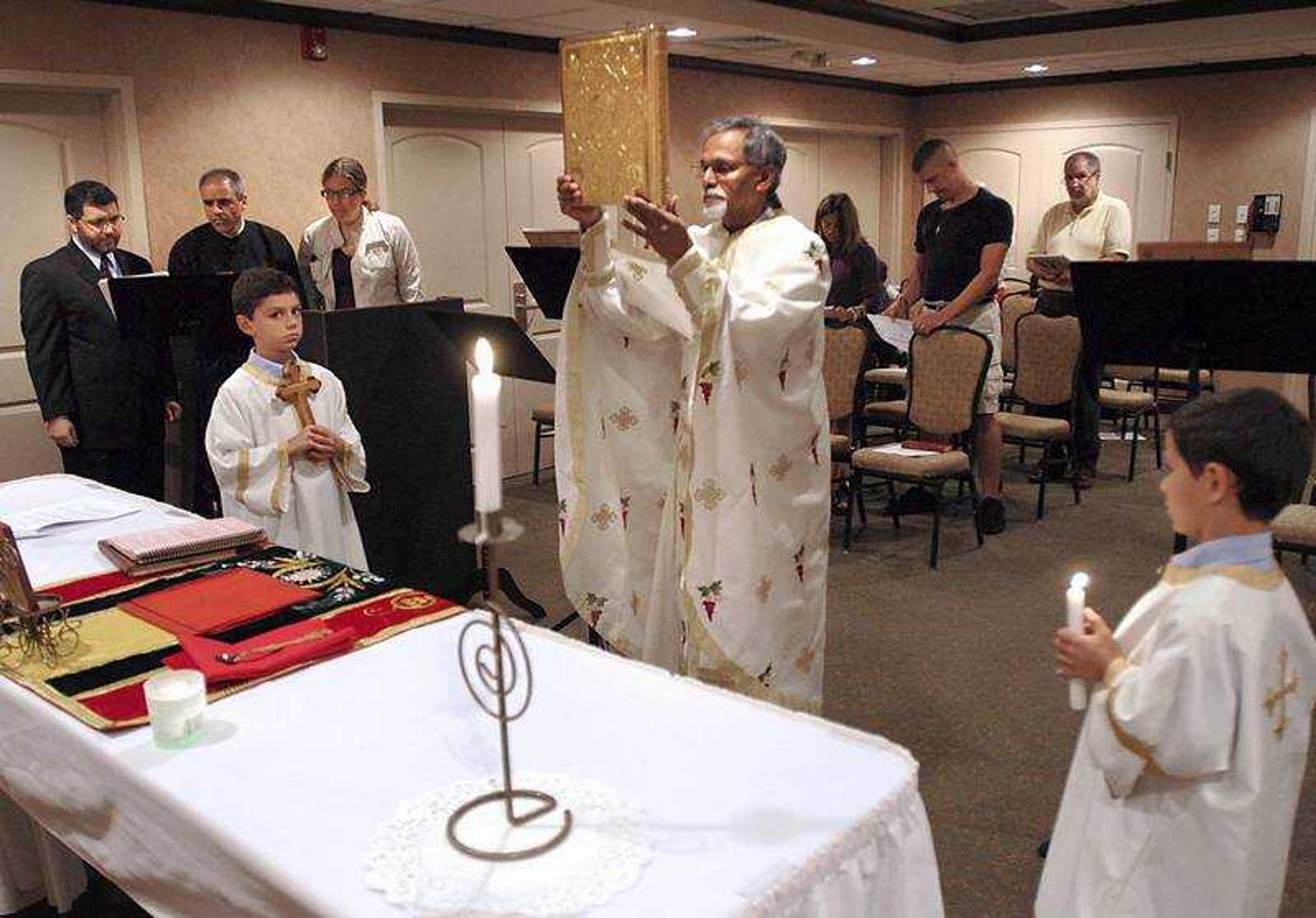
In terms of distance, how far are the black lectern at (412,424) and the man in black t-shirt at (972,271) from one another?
82.5 inches

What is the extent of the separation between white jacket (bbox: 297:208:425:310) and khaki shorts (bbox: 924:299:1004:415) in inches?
89.5

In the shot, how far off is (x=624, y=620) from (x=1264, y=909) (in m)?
1.52

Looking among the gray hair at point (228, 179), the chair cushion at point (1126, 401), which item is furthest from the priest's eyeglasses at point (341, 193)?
the chair cushion at point (1126, 401)

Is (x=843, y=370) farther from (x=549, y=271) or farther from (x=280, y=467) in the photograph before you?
(x=280, y=467)

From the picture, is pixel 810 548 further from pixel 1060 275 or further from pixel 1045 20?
pixel 1045 20

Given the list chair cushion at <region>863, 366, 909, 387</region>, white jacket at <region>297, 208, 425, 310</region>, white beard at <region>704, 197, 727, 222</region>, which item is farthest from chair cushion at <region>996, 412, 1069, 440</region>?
white beard at <region>704, 197, 727, 222</region>

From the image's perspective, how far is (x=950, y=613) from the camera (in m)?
3.92

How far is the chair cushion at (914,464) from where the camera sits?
14.2ft

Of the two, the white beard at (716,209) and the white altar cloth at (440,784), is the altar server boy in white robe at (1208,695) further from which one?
the white beard at (716,209)

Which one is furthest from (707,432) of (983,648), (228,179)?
(228,179)

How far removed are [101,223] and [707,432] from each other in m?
2.53

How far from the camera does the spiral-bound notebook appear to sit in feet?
6.95

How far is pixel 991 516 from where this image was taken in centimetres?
484

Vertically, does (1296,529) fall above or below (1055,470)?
above
